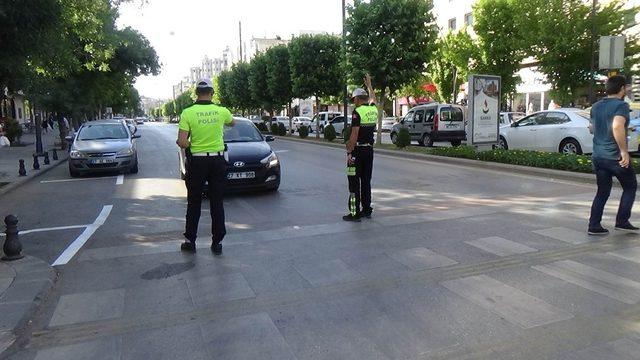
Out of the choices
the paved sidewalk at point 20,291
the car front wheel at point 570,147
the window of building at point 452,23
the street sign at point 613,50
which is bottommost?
the paved sidewalk at point 20,291

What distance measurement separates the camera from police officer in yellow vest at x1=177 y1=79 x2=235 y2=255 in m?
5.90

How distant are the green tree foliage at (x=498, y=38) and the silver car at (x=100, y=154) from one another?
63.2ft

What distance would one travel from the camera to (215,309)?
4328 mm

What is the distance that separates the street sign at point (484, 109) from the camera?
14.6m

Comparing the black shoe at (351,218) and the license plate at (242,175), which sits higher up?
the license plate at (242,175)

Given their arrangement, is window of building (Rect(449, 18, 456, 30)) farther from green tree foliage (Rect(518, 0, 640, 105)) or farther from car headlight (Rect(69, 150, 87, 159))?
car headlight (Rect(69, 150, 87, 159))

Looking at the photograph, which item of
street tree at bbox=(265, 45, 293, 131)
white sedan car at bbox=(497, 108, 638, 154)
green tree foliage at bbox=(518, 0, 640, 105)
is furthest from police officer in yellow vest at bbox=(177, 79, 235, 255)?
street tree at bbox=(265, 45, 293, 131)

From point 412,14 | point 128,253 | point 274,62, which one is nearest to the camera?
point 128,253

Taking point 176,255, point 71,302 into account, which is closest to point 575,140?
point 176,255

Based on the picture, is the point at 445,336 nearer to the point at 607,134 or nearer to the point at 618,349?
the point at 618,349

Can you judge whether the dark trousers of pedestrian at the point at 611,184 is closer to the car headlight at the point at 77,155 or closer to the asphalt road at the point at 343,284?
the asphalt road at the point at 343,284

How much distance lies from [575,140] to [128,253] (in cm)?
1216

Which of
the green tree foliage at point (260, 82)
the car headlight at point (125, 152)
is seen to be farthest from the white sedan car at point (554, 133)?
the green tree foliage at point (260, 82)

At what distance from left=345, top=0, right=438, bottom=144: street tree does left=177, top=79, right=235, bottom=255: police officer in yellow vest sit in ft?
52.1
